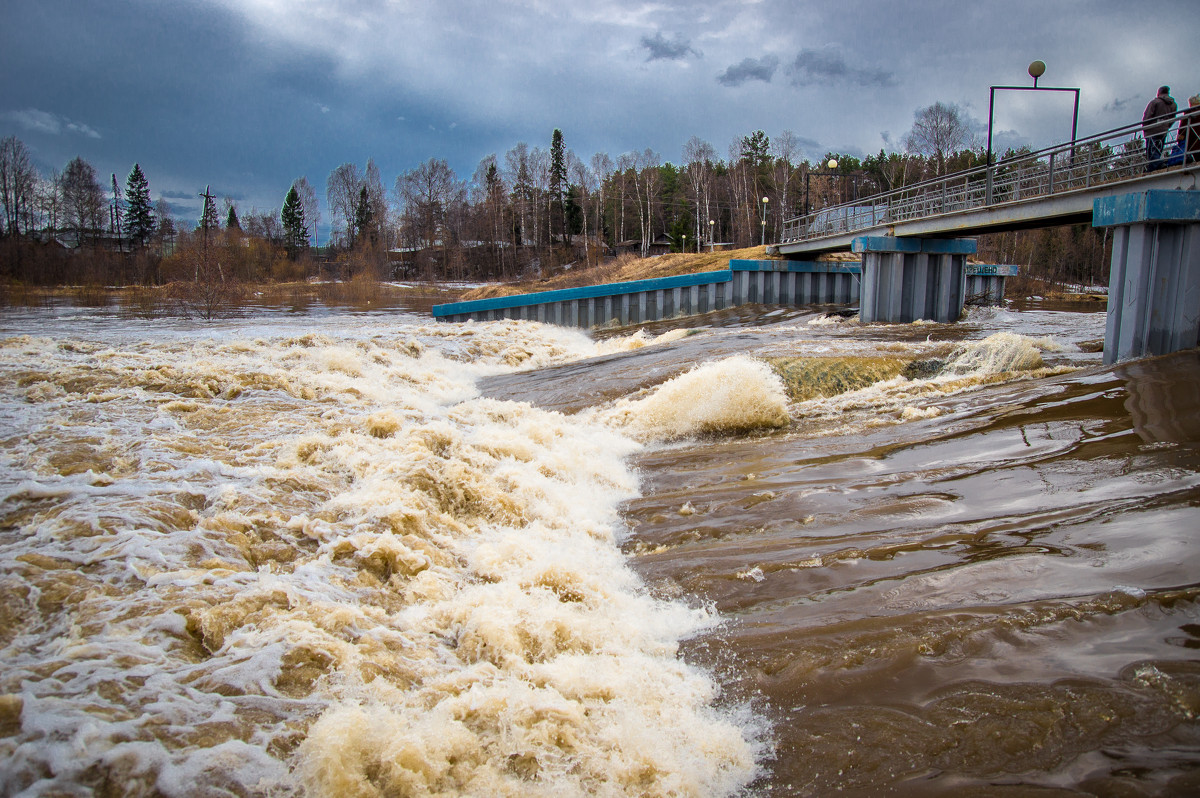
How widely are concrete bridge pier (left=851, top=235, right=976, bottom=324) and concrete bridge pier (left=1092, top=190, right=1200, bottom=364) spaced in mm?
10065

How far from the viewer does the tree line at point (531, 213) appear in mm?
57812

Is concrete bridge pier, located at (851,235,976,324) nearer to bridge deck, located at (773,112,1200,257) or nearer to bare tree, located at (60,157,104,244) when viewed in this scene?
bridge deck, located at (773,112,1200,257)

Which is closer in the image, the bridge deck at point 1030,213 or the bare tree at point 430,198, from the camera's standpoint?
the bridge deck at point 1030,213

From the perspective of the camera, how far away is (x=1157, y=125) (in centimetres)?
1065

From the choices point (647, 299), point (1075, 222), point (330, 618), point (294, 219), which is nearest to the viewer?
point (330, 618)

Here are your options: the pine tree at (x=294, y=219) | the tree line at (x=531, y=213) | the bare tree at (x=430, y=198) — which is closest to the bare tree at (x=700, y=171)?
the tree line at (x=531, y=213)

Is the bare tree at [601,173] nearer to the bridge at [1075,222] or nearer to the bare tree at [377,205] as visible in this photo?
the bare tree at [377,205]

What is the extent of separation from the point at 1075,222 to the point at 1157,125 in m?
4.53

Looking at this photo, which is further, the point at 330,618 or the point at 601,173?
the point at 601,173

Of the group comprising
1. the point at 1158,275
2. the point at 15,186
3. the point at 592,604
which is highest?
the point at 15,186

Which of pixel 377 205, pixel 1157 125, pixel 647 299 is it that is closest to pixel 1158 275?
pixel 1157 125

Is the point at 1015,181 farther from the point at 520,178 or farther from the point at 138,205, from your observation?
the point at 138,205

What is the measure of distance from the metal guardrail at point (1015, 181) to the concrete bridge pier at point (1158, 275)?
1349mm

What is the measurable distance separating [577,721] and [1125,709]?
7.04ft
